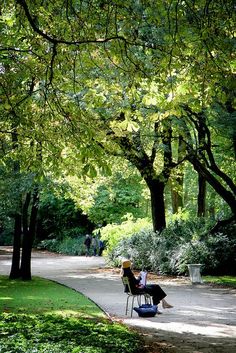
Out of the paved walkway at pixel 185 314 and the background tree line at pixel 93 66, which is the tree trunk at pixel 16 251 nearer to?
the paved walkway at pixel 185 314

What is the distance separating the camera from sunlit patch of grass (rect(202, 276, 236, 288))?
17902 mm

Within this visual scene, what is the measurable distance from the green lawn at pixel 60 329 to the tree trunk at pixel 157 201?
10.4 metres

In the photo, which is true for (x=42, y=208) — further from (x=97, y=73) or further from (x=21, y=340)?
(x=21, y=340)

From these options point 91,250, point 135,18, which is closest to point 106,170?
point 135,18

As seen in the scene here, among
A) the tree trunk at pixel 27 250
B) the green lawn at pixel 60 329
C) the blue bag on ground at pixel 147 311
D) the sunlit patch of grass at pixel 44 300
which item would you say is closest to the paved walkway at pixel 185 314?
the blue bag on ground at pixel 147 311

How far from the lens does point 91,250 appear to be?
37.6 meters

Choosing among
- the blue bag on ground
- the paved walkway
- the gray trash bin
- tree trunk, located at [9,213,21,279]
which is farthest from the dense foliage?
the blue bag on ground

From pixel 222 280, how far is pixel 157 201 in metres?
6.36

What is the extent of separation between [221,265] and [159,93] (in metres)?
13.8

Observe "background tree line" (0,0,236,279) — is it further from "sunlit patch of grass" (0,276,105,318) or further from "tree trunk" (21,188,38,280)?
"tree trunk" (21,188,38,280)

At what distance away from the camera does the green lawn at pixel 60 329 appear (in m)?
7.12

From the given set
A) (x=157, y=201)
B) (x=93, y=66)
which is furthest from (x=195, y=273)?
(x=93, y=66)

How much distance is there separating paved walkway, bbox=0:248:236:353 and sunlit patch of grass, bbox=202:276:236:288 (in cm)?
80

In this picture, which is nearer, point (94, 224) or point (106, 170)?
point (106, 170)
